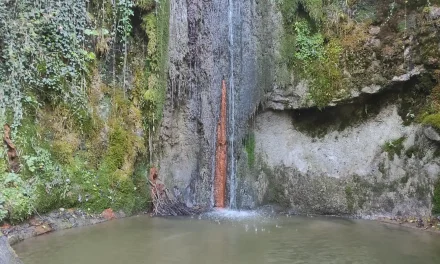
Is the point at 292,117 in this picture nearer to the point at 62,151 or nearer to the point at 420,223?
the point at 420,223

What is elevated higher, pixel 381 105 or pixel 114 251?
pixel 381 105

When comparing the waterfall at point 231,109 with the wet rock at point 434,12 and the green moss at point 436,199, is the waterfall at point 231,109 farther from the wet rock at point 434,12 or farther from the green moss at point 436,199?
the wet rock at point 434,12

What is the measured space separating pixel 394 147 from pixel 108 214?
5330mm

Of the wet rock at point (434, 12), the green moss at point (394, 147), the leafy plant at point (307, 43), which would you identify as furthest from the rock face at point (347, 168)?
the wet rock at point (434, 12)

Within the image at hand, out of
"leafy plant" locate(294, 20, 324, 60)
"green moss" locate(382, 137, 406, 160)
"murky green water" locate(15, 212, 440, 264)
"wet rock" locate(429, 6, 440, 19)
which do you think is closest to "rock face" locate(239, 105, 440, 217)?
"green moss" locate(382, 137, 406, 160)

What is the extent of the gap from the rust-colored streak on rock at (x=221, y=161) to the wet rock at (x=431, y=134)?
3892mm

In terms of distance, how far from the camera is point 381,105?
870 cm

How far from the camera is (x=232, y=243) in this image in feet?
20.6

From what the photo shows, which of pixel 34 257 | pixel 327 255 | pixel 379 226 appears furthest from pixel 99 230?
pixel 379 226

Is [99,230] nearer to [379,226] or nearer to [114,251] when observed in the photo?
[114,251]

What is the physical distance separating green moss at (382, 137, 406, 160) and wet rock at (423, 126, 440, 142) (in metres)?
0.57

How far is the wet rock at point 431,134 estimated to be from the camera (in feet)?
24.8

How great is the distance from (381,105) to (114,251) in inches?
223

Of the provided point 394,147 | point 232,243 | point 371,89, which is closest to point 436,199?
point 394,147
